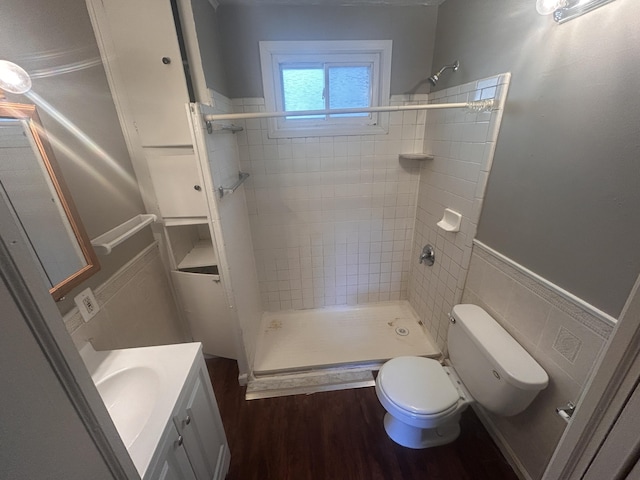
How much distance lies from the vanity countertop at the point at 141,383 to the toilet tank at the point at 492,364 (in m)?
1.26

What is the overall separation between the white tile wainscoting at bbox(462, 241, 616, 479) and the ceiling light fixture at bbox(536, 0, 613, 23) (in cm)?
94

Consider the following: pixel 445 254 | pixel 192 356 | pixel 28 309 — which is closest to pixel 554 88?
pixel 445 254

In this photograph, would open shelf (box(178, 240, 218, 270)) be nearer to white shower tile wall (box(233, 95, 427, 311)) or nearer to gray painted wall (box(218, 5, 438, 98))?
white shower tile wall (box(233, 95, 427, 311))

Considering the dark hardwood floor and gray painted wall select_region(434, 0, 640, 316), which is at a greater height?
gray painted wall select_region(434, 0, 640, 316)

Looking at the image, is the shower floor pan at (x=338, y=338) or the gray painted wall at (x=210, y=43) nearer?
the gray painted wall at (x=210, y=43)

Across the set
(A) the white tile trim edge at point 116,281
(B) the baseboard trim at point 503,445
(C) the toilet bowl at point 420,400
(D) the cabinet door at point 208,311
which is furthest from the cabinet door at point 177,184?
(B) the baseboard trim at point 503,445

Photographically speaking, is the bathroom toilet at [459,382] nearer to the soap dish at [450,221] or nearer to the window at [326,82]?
the soap dish at [450,221]

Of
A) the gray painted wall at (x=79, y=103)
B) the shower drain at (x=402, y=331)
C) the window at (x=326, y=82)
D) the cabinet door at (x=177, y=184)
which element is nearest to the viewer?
the gray painted wall at (x=79, y=103)

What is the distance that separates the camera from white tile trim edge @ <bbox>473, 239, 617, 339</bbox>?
0.91 m

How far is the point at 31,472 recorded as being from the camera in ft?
1.08

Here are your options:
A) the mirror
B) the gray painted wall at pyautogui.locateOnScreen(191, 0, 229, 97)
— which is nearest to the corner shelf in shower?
the gray painted wall at pyautogui.locateOnScreen(191, 0, 229, 97)

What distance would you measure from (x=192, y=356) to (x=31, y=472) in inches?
29.6

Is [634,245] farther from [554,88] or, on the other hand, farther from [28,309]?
[28,309]

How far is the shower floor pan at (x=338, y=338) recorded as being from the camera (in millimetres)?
1985
